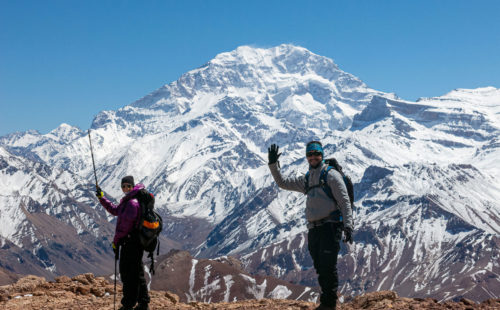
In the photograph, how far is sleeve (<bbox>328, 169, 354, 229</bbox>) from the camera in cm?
1723

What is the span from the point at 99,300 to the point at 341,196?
1248 cm

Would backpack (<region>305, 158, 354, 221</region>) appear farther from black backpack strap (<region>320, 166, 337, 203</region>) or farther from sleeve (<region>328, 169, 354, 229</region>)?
sleeve (<region>328, 169, 354, 229</region>)

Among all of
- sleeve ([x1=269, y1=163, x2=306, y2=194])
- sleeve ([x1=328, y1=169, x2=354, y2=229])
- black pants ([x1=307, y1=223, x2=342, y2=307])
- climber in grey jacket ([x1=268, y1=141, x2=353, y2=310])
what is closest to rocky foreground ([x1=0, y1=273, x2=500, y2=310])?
black pants ([x1=307, y1=223, x2=342, y2=307])

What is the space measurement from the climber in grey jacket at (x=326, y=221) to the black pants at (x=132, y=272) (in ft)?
19.4

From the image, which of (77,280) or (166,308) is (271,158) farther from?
(77,280)

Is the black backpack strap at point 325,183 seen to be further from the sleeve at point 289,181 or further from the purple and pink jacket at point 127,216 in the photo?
the purple and pink jacket at point 127,216

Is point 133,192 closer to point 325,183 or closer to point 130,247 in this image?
point 130,247

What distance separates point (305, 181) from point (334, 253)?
2581 millimetres

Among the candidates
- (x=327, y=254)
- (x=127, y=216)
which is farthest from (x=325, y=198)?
(x=127, y=216)

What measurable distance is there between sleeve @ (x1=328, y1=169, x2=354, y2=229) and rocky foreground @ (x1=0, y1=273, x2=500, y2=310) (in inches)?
184

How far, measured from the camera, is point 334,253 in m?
17.8

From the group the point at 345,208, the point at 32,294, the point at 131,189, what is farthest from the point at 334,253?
the point at 32,294

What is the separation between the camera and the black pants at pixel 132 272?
63.0 feet

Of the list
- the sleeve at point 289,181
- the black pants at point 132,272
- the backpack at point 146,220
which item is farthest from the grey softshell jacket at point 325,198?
the black pants at point 132,272
